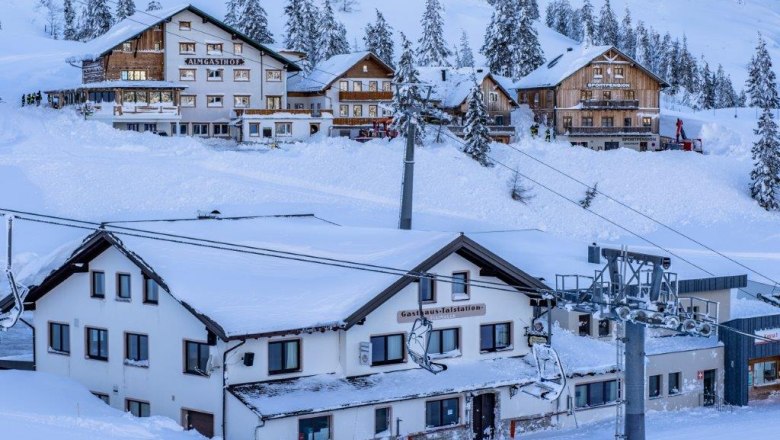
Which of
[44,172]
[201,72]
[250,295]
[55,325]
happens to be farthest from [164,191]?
[250,295]

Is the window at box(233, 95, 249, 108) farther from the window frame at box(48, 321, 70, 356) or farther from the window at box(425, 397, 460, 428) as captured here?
the window at box(425, 397, 460, 428)

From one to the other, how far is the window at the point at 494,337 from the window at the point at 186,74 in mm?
53270

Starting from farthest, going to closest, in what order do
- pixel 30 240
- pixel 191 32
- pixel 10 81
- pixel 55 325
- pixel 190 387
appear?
pixel 10 81 < pixel 191 32 < pixel 30 240 < pixel 55 325 < pixel 190 387

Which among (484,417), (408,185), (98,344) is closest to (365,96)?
(408,185)

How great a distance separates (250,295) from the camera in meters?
34.7

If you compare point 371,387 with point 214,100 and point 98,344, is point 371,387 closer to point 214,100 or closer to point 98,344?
point 98,344

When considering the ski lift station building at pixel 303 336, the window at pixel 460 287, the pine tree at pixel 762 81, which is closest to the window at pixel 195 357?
the ski lift station building at pixel 303 336

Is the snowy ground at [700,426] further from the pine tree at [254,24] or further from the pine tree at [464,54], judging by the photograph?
the pine tree at [464,54]

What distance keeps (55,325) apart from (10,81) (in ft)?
249

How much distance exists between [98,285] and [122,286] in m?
1.12

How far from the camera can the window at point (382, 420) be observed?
112ft

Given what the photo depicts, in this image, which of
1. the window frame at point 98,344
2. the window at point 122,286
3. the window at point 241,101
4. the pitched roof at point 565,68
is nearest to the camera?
the window at point 122,286

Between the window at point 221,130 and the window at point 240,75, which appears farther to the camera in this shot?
the window at point 240,75

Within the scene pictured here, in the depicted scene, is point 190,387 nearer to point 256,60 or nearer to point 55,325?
point 55,325
